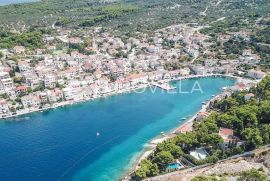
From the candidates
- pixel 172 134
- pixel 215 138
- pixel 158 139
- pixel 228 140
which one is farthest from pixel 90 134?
pixel 228 140

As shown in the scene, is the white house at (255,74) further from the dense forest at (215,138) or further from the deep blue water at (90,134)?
the dense forest at (215,138)

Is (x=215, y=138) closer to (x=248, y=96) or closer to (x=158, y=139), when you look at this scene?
(x=158, y=139)

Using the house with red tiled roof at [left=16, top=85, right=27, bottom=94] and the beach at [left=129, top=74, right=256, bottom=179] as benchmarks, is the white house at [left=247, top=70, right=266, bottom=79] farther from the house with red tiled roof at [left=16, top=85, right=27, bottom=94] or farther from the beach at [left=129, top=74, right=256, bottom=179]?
the house with red tiled roof at [left=16, top=85, right=27, bottom=94]

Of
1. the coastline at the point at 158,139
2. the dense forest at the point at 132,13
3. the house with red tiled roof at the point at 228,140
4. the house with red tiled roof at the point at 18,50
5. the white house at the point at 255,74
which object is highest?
the dense forest at the point at 132,13

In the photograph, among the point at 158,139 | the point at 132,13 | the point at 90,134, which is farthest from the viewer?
the point at 132,13

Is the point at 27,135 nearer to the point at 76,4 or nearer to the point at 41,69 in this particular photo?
the point at 41,69

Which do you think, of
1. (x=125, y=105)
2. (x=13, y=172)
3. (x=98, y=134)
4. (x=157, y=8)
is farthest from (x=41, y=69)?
(x=157, y=8)

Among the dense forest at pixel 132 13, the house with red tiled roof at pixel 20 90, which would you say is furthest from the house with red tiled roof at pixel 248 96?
the dense forest at pixel 132 13

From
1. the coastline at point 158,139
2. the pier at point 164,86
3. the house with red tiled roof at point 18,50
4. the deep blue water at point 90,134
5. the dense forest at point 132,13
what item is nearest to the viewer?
the deep blue water at point 90,134
